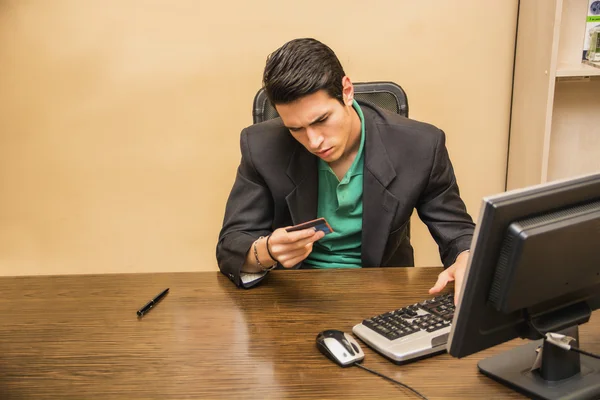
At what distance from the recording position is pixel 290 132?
1.53m

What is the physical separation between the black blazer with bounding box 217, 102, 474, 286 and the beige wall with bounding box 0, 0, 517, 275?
81 centimetres

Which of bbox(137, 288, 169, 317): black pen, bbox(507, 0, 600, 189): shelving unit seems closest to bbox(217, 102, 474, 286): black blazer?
bbox(137, 288, 169, 317): black pen

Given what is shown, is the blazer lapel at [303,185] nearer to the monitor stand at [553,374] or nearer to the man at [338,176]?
the man at [338,176]

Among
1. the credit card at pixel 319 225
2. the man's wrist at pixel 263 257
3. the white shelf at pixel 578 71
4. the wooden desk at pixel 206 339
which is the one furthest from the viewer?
the white shelf at pixel 578 71

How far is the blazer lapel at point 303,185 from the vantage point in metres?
1.52

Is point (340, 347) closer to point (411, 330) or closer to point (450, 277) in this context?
point (411, 330)

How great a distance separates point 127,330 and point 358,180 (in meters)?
0.71

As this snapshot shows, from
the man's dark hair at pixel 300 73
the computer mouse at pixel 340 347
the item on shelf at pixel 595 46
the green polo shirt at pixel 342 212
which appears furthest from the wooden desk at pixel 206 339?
the item on shelf at pixel 595 46

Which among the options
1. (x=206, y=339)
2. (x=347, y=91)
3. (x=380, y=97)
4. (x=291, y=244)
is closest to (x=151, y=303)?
(x=206, y=339)

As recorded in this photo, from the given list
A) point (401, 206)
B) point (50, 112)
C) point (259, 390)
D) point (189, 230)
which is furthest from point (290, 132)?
point (50, 112)

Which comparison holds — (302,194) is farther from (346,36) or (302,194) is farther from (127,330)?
(346,36)

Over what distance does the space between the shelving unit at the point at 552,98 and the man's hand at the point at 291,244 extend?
1168 mm

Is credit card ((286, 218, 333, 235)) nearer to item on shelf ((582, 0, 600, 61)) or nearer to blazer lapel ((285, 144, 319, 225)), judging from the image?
blazer lapel ((285, 144, 319, 225))

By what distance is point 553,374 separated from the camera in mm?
868
